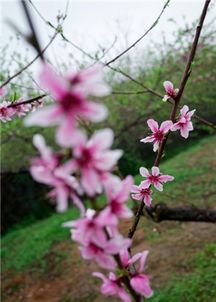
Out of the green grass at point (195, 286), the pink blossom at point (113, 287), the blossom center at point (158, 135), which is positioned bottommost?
the green grass at point (195, 286)

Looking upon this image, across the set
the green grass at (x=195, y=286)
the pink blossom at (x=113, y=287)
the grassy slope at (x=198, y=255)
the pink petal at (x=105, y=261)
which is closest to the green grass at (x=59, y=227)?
the grassy slope at (x=198, y=255)

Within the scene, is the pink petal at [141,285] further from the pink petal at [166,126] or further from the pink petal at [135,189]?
the pink petal at [166,126]

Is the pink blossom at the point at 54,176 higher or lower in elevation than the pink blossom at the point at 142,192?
higher

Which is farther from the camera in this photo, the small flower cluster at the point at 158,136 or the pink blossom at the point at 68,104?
the small flower cluster at the point at 158,136

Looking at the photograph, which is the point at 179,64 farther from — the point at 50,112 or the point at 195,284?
the point at 50,112

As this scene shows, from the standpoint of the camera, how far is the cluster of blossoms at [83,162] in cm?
80

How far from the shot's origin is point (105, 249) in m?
0.99

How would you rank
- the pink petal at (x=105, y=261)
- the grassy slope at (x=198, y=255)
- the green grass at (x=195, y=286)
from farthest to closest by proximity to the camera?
the grassy slope at (x=198, y=255)
the green grass at (x=195, y=286)
the pink petal at (x=105, y=261)

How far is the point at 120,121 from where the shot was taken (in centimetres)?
1520

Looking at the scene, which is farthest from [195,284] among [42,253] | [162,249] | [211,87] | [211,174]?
[211,87]

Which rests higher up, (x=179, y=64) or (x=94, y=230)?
(x=179, y=64)

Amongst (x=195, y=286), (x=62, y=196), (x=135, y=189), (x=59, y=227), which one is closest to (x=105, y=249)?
(x=62, y=196)

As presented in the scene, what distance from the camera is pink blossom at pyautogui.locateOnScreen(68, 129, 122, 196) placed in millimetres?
867

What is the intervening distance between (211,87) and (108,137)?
647 inches
